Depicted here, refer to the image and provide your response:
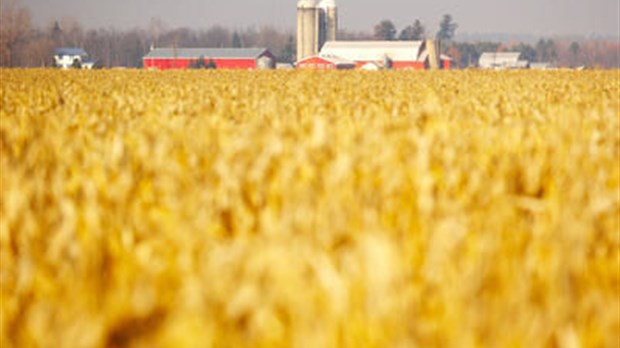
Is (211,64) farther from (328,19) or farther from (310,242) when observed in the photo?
(310,242)

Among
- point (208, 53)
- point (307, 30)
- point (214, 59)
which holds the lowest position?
point (214, 59)

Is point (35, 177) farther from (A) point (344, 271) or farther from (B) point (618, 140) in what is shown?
(B) point (618, 140)

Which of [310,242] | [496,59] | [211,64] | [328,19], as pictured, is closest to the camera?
[310,242]

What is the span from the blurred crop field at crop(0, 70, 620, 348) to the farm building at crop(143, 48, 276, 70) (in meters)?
95.6

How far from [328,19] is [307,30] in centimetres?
2565

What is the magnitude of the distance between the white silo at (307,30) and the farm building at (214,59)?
1459 centimetres

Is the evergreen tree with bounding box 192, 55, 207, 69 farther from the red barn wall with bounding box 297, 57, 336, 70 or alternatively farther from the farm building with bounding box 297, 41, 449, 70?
the farm building with bounding box 297, 41, 449, 70

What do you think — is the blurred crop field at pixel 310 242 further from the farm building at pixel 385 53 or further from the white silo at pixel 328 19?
the white silo at pixel 328 19

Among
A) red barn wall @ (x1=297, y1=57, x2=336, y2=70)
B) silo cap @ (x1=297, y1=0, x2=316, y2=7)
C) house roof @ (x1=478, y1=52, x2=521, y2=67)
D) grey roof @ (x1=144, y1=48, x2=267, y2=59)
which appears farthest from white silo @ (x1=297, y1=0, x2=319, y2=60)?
house roof @ (x1=478, y1=52, x2=521, y2=67)

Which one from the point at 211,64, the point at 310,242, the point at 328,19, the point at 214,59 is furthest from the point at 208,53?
the point at 310,242

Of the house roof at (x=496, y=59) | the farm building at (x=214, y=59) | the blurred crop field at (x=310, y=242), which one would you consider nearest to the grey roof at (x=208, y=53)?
the farm building at (x=214, y=59)

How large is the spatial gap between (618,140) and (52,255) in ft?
13.3

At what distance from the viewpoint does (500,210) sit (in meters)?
3.03

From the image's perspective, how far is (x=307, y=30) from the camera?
4756 inches
